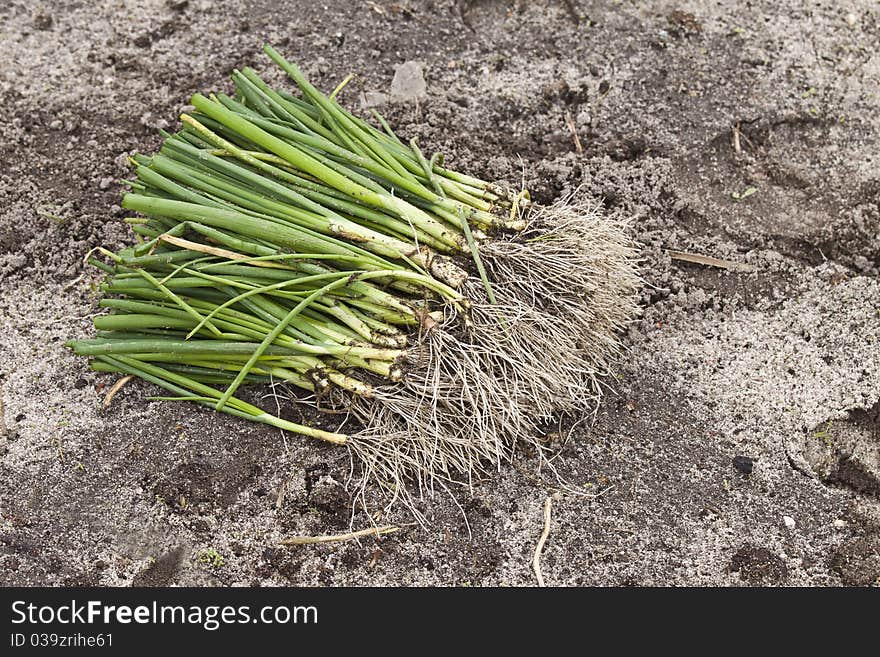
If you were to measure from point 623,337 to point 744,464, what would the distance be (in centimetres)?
47

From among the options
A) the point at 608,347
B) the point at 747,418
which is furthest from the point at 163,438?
the point at 747,418

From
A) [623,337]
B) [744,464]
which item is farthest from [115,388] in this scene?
[744,464]

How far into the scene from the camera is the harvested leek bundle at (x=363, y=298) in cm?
221

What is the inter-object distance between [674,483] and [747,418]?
0.95 feet

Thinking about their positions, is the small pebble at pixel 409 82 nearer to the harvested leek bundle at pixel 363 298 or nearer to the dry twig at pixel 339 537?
the harvested leek bundle at pixel 363 298

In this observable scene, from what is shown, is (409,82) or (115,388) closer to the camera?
(115,388)

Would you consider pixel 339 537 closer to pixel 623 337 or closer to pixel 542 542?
pixel 542 542

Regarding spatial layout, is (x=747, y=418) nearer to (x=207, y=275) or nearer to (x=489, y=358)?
(x=489, y=358)

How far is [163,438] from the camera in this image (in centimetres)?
228

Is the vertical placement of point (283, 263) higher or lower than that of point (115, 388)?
higher

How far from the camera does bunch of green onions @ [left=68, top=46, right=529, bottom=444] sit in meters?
2.21

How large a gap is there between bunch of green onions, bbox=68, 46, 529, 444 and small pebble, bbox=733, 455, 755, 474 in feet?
2.51

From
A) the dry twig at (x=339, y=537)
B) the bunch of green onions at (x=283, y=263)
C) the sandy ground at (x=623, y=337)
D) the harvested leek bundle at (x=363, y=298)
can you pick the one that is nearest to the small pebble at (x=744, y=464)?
the sandy ground at (x=623, y=337)

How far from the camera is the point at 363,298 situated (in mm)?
2242
